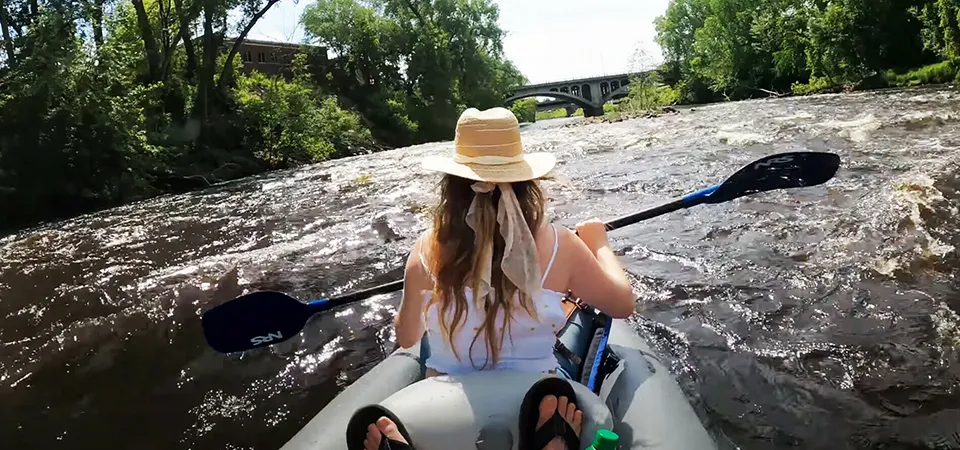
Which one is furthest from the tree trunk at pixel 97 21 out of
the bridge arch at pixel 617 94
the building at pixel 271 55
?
the bridge arch at pixel 617 94

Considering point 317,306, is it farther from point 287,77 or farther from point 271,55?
point 271,55

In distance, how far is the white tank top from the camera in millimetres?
1746

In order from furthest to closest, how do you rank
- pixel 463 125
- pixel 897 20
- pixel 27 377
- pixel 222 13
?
pixel 897 20 → pixel 222 13 → pixel 27 377 → pixel 463 125

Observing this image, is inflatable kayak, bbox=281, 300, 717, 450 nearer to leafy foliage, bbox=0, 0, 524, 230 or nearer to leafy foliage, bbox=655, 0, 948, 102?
leafy foliage, bbox=0, 0, 524, 230

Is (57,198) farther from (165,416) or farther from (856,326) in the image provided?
(856,326)

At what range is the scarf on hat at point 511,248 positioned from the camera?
168cm

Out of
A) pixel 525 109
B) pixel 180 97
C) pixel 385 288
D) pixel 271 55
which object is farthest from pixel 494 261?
pixel 525 109

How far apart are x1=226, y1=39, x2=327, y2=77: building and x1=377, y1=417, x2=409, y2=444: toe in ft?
110

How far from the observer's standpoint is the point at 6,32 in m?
14.2

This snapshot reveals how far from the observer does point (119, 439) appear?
2.86 m

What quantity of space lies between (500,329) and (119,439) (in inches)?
77.4

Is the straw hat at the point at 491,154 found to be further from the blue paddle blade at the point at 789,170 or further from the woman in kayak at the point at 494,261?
the blue paddle blade at the point at 789,170

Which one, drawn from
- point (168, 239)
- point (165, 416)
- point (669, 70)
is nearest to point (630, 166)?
point (168, 239)

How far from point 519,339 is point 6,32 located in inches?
636
